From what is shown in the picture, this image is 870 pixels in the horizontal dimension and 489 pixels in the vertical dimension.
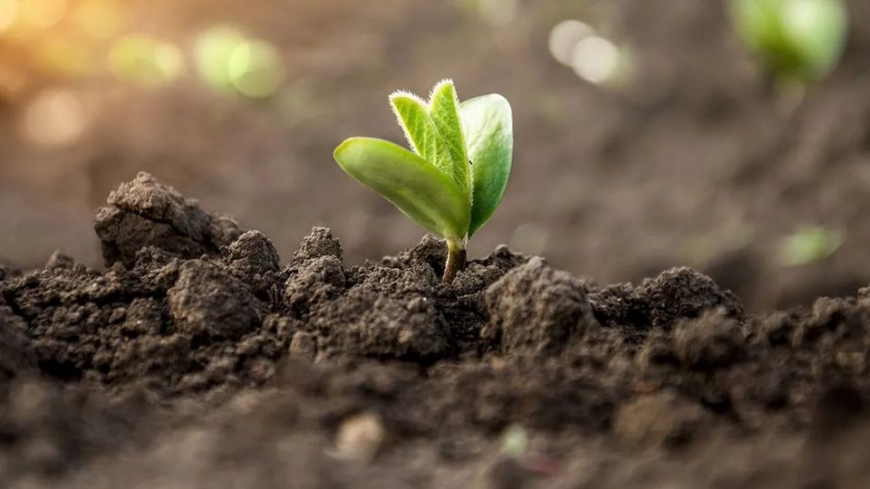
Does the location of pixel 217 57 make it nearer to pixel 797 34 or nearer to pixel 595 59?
pixel 595 59

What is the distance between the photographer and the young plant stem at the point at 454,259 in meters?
1.75

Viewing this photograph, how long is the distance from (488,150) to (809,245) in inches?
113

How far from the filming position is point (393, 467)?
1.17 m

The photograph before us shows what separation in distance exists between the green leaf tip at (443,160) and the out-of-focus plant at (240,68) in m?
4.28

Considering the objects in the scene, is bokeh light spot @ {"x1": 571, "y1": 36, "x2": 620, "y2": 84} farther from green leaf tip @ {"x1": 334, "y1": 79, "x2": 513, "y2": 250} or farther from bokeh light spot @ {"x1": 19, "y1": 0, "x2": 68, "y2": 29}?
green leaf tip @ {"x1": 334, "y1": 79, "x2": 513, "y2": 250}

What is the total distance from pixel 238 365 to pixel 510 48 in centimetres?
469

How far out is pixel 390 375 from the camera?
1328 millimetres

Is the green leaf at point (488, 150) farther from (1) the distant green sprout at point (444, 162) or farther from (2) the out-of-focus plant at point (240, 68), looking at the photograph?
(2) the out-of-focus plant at point (240, 68)

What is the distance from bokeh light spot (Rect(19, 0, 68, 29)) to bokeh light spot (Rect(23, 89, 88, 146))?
2.09 ft

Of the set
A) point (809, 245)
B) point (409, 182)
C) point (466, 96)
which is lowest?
point (409, 182)

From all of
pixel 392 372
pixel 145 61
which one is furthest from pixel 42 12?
pixel 392 372

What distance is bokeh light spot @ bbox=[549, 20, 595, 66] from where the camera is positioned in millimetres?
5859

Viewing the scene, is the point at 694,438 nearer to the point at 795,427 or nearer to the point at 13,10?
the point at 795,427

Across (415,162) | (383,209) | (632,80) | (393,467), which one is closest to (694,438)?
(393,467)
